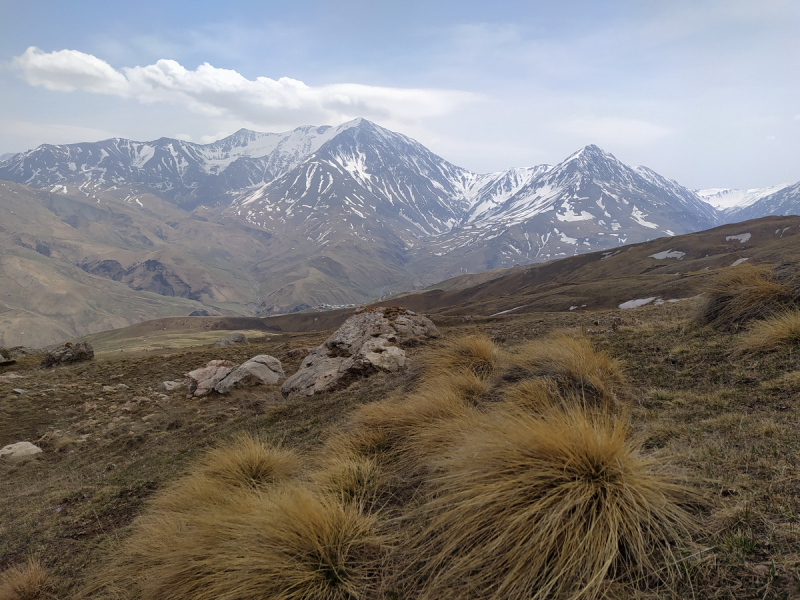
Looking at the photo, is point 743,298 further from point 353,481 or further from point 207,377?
point 207,377

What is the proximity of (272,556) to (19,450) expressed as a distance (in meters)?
14.5

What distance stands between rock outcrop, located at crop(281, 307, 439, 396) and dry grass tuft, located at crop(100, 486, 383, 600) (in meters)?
8.18

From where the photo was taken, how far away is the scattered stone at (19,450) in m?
12.2

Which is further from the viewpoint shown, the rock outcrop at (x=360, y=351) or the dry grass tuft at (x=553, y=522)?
the rock outcrop at (x=360, y=351)

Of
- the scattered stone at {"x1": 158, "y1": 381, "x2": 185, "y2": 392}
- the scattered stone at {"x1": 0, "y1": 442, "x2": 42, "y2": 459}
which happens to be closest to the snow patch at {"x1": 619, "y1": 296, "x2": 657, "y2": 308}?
the scattered stone at {"x1": 158, "y1": 381, "x2": 185, "y2": 392}

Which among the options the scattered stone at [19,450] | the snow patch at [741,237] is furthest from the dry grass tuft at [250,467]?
the snow patch at [741,237]

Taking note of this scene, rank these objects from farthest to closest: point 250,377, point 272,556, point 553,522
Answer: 1. point 250,377
2. point 272,556
3. point 553,522

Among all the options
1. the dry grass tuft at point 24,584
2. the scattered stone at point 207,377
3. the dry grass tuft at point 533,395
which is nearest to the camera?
the dry grass tuft at point 24,584

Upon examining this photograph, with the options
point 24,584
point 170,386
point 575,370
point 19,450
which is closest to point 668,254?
point 170,386

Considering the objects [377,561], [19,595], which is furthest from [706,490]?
[19,595]

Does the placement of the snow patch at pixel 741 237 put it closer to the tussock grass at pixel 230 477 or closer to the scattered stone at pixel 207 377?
the scattered stone at pixel 207 377

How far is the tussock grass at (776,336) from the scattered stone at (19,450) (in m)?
18.1

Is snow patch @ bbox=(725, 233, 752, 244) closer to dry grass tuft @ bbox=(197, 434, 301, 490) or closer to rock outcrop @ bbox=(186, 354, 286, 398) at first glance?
rock outcrop @ bbox=(186, 354, 286, 398)

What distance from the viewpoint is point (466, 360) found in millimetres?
7996
